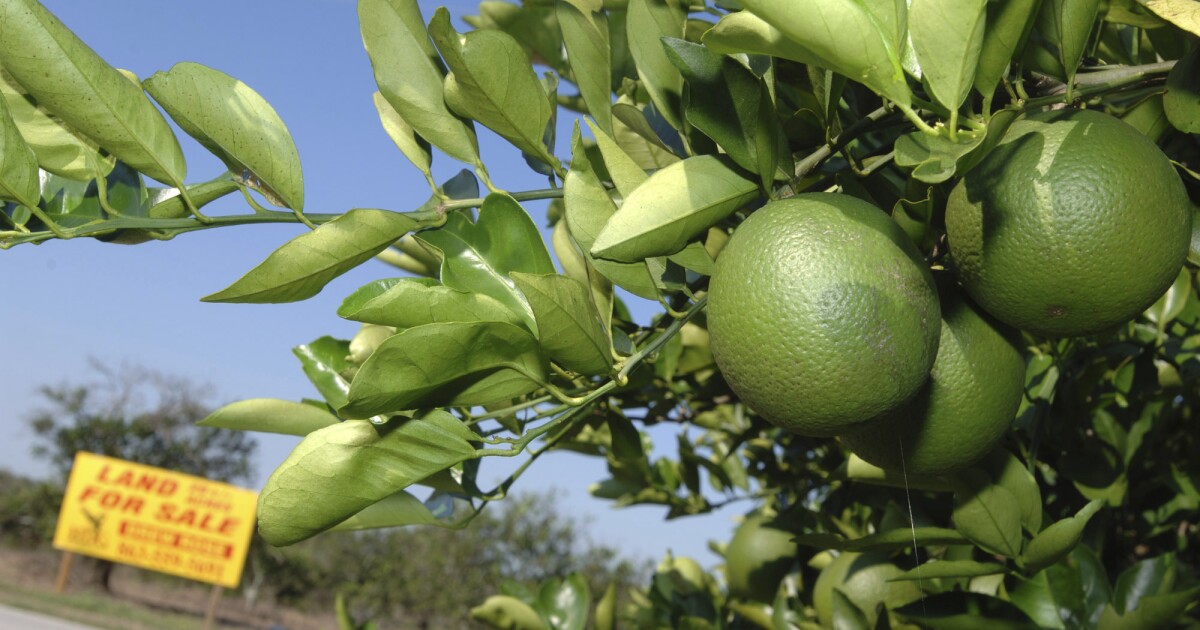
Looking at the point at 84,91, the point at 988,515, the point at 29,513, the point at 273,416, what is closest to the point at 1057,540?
the point at 988,515

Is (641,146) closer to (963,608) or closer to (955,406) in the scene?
(955,406)

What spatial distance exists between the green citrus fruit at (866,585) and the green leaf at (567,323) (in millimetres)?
613

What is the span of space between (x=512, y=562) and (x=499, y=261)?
18.5 metres

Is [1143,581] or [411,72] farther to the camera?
[1143,581]

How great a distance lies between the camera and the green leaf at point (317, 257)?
0.66 m

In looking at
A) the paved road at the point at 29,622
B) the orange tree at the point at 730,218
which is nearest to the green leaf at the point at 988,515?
the orange tree at the point at 730,218

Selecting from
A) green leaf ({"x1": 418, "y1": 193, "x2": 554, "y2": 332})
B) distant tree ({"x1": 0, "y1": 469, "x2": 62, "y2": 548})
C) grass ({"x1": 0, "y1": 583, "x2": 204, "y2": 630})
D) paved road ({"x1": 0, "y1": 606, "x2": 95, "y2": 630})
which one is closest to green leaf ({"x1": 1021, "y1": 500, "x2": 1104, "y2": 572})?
green leaf ({"x1": 418, "y1": 193, "x2": 554, "y2": 332})

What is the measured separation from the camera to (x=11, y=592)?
16031 mm

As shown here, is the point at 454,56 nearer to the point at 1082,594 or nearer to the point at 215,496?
the point at 1082,594

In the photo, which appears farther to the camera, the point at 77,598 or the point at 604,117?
the point at 77,598

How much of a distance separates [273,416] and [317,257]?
Answer: 257 mm

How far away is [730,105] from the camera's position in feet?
1.90

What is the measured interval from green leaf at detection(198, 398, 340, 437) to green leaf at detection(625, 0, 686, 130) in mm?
422

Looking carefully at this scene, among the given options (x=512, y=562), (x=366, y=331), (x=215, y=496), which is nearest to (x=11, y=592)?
(x=215, y=496)
